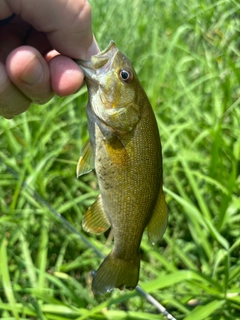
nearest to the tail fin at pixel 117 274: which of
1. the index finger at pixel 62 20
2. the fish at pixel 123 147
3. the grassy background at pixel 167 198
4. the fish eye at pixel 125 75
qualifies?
the fish at pixel 123 147

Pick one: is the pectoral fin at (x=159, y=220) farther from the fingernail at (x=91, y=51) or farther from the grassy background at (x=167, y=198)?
the fingernail at (x=91, y=51)

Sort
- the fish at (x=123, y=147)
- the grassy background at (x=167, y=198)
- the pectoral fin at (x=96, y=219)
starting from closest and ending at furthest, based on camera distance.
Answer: the fish at (x=123, y=147), the pectoral fin at (x=96, y=219), the grassy background at (x=167, y=198)

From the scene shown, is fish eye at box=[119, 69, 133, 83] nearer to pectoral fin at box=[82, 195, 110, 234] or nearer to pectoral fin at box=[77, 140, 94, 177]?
pectoral fin at box=[77, 140, 94, 177]

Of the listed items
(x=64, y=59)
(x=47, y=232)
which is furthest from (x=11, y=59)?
(x=47, y=232)

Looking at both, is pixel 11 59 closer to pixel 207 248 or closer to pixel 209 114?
pixel 207 248

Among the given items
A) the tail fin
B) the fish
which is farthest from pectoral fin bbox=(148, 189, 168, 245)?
the tail fin
